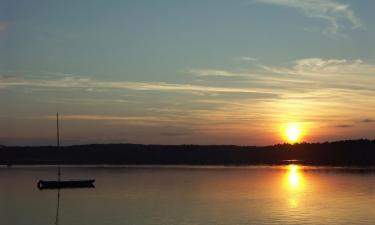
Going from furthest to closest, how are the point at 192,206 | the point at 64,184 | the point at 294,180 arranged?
1. the point at 294,180
2. the point at 64,184
3. the point at 192,206

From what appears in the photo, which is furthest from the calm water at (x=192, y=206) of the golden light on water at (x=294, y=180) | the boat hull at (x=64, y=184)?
the golden light on water at (x=294, y=180)

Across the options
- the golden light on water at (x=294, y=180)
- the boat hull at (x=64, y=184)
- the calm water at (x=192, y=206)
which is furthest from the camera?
the golden light on water at (x=294, y=180)

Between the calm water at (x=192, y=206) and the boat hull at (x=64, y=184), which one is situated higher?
the boat hull at (x=64, y=184)

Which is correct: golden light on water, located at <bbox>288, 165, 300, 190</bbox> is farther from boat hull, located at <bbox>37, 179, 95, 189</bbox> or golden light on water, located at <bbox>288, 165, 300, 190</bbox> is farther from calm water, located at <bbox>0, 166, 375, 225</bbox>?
boat hull, located at <bbox>37, 179, 95, 189</bbox>

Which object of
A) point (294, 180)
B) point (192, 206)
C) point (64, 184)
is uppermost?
Answer: point (64, 184)

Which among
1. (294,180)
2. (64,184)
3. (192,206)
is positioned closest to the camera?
(192,206)

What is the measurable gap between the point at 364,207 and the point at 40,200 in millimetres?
34813

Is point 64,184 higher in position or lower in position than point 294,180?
higher

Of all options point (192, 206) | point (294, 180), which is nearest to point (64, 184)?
point (192, 206)

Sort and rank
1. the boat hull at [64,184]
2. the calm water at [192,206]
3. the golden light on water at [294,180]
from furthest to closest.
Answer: the golden light on water at [294,180] < the boat hull at [64,184] < the calm water at [192,206]

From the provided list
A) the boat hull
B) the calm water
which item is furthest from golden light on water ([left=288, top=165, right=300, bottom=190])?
the boat hull

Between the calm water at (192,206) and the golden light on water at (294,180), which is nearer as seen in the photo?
the calm water at (192,206)

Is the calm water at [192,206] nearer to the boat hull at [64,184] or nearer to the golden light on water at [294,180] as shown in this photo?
the boat hull at [64,184]

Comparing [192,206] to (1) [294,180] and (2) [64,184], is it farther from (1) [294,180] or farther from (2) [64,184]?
(1) [294,180]
